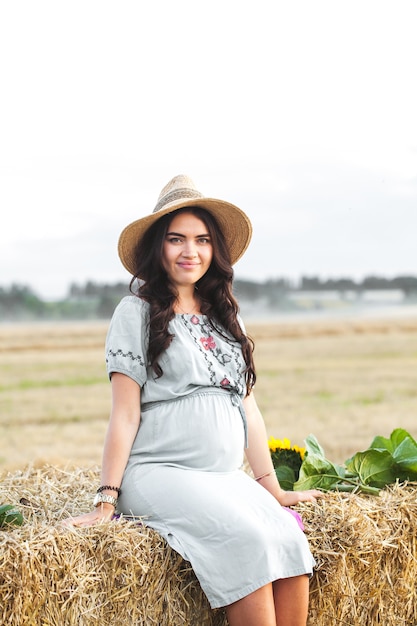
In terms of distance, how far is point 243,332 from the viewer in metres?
3.95

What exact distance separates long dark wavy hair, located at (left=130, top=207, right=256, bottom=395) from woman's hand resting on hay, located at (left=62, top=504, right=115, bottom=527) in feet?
1.91

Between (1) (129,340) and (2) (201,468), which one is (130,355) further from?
(2) (201,468)

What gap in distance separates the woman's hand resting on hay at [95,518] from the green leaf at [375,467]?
1447mm

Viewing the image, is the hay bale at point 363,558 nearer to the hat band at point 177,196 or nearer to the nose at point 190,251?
the nose at point 190,251

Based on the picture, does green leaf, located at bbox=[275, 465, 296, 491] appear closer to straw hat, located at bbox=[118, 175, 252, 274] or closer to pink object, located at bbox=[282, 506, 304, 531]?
pink object, located at bbox=[282, 506, 304, 531]

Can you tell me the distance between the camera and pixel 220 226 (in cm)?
394

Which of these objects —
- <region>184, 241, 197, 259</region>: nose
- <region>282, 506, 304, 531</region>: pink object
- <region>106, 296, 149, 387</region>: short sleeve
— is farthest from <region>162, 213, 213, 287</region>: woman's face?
<region>282, 506, 304, 531</region>: pink object

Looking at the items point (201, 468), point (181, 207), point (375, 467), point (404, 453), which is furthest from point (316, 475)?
point (181, 207)

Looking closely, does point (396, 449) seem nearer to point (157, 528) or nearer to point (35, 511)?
point (157, 528)

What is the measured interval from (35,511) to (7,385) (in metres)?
13.9

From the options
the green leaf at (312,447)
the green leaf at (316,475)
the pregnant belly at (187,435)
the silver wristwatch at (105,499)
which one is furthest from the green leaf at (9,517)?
the green leaf at (312,447)

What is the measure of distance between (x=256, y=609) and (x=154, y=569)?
16.5 inches

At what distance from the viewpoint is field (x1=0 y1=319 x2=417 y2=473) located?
32.1 feet

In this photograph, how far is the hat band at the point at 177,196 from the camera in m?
3.79
